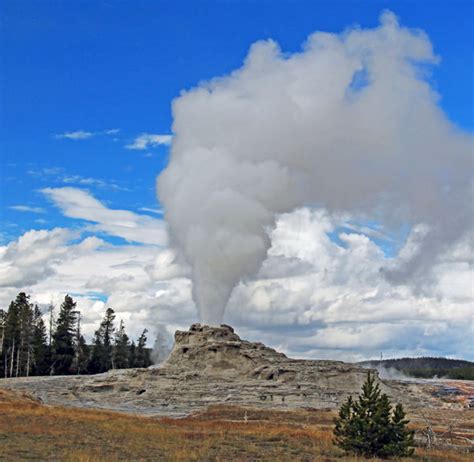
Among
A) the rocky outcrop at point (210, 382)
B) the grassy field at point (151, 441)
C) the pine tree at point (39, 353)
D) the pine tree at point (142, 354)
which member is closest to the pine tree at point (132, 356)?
the pine tree at point (142, 354)

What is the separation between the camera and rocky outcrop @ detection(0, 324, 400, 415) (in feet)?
190

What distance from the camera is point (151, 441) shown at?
28359mm

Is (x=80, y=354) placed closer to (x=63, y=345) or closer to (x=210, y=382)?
(x=63, y=345)

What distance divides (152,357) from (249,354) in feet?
170

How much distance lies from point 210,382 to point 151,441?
35.4m

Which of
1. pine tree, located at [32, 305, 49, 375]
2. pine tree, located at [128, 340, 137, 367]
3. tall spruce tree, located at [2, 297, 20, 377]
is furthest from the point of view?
pine tree, located at [128, 340, 137, 367]

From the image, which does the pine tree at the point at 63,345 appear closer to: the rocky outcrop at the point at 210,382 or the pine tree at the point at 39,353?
the pine tree at the point at 39,353

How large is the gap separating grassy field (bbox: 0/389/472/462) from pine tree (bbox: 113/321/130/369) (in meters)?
61.3

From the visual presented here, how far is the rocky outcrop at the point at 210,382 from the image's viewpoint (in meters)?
57.8

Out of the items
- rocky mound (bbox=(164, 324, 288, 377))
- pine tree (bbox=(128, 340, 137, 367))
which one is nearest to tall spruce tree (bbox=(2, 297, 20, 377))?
pine tree (bbox=(128, 340, 137, 367))

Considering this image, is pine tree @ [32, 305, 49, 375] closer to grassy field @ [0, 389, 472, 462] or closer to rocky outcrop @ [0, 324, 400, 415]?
rocky outcrop @ [0, 324, 400, 415]

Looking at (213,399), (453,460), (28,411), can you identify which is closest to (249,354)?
(213,399)

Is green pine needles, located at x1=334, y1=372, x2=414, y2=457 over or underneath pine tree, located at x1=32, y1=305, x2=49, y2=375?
underneath

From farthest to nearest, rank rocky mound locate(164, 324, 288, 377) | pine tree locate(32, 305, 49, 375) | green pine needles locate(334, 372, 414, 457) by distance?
1. pine tree locate(32, 305, 49, 375)
2. rocky mound locate(164, 324, 288, 377)
3. green pine needles locate(334, 372, 414, 457)
